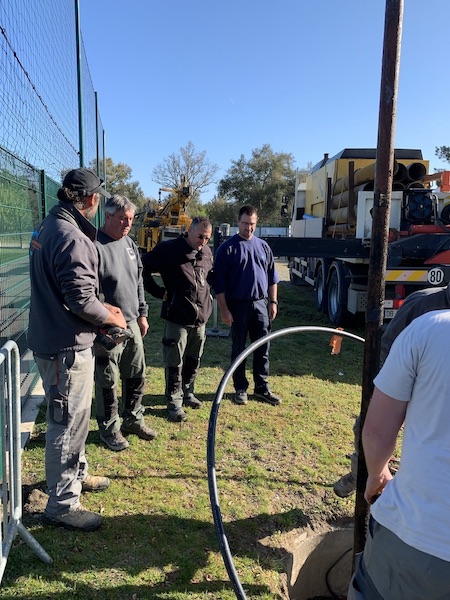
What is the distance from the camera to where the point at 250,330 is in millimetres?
4906

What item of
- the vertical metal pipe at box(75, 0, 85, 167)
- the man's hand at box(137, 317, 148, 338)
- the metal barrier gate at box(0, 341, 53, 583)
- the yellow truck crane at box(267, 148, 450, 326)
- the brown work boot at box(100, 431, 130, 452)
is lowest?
the brown work boot at box(100, 431, 130, 452)

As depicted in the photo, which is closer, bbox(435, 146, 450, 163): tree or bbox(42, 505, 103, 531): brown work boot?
bbox(42, 505, 103, 531): brown work boot

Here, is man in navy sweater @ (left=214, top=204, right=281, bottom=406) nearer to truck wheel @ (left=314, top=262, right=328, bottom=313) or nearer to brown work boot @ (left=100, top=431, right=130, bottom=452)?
brown work boot @ (left=100, top=431, right=130, bottom=452)

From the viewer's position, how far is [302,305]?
434 inches

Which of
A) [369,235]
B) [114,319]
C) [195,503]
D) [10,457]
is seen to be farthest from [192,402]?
[369,235]

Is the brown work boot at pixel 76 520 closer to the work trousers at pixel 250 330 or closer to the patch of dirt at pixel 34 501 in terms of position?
the patch of dirt at pixel 34 501

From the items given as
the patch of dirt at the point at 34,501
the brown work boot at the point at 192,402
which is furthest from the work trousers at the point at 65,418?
the brown work boot at the point at 192,402

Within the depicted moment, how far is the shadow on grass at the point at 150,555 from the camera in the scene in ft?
7.88

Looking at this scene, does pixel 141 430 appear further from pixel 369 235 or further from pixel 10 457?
pixel 369 235

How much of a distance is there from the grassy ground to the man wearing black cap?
0.25 m

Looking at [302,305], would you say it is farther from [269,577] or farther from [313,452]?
[269,577]

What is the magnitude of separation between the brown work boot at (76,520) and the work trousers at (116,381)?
3.10ft

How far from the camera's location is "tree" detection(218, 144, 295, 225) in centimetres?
4325

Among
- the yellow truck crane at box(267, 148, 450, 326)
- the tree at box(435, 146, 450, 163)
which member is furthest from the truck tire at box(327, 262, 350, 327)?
the tree at box(435, 146, 450, 163)
